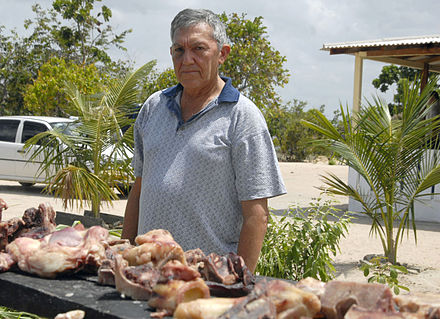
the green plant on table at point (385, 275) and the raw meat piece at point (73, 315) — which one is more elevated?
the raw meat piece at point (73, 315)

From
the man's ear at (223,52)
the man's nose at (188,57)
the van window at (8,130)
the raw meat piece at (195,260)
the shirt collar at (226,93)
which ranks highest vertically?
the van window at (8,130)

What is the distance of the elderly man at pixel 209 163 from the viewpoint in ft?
6.90

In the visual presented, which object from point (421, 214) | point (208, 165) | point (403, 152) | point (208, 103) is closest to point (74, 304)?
point (208, 165)

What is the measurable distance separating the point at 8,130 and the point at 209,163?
39.4 ft

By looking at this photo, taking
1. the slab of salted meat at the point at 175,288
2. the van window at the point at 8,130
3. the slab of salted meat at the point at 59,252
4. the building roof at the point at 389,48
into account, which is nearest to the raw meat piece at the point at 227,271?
the slab of salted meat at the point at 175,288

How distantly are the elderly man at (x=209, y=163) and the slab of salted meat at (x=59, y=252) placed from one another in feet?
1.79

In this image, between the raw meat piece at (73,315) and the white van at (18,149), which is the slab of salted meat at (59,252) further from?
the white van at (18,149)

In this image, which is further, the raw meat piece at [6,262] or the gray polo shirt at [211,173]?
the gray polo shirt at [211,173]

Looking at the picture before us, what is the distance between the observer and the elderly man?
6.90 feet

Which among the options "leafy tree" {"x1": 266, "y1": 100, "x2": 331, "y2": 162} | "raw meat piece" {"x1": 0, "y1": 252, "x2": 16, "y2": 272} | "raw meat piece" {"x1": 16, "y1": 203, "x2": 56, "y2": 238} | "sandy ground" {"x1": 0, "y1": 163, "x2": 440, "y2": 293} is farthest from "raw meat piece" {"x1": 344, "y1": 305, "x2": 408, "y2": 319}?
"leafy tree" {"x1": 266, "y1": 100, "x2": 331, "y2": 162}

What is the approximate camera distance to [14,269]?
159 cm

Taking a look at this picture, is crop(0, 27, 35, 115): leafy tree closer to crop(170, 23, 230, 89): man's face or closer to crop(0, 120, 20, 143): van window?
crop(0, 120, 20, 143): van window

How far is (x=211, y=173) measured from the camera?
2.14 meters

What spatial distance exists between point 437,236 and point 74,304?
9.19m
